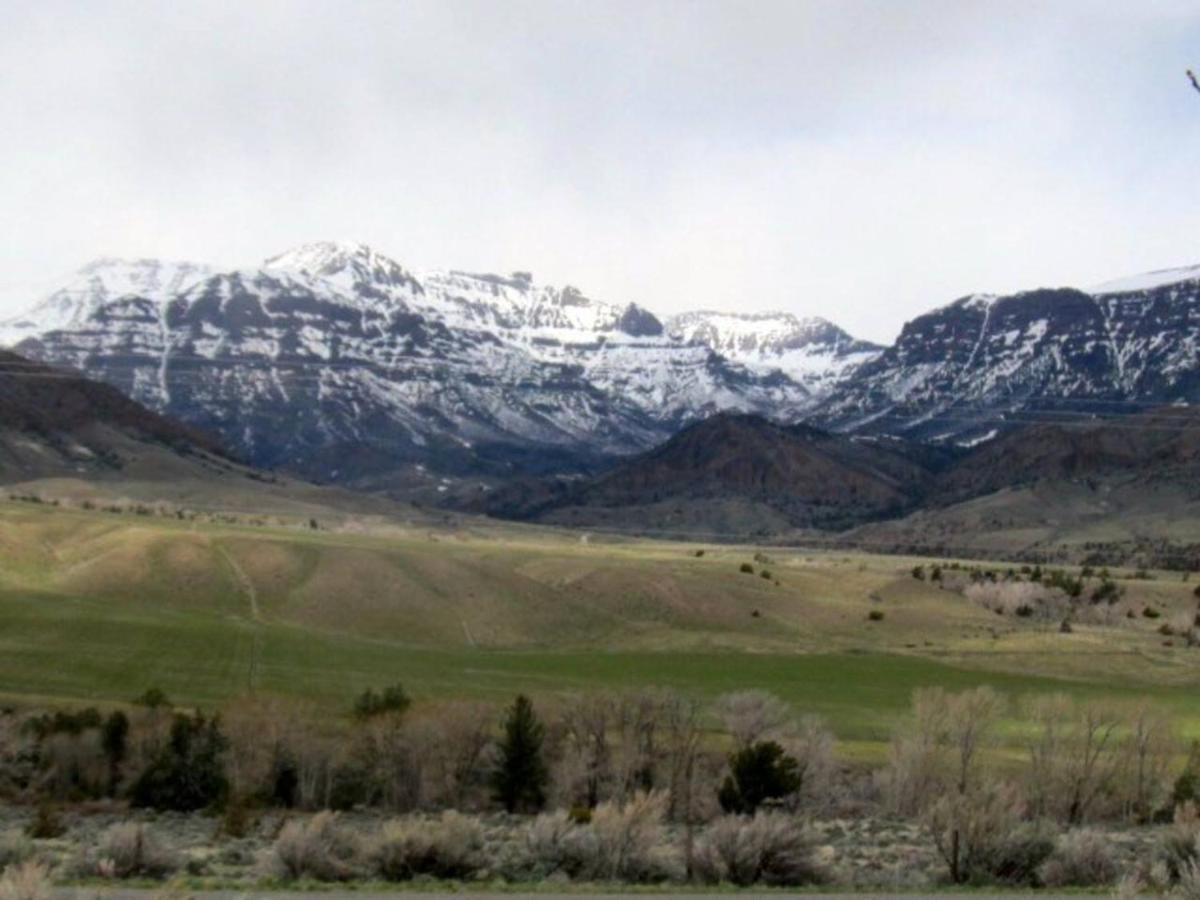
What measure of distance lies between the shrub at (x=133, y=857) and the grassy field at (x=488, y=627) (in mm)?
40574

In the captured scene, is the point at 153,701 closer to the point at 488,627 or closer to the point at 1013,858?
the point at 1013,858

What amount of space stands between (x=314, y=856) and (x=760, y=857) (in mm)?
8856

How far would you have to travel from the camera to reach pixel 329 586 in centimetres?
12444

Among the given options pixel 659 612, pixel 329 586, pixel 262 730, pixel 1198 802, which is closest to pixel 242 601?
pixel 329 586

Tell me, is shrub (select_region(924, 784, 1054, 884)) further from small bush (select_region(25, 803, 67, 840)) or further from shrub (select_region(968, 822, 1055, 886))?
small bush (select_region(25, 803, 67, 840))

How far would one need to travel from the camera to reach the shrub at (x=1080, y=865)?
3119 cm

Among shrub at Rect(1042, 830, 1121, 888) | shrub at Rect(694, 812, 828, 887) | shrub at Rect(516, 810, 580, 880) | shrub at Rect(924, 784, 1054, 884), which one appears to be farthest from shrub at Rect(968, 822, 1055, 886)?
shrub at Rect(516, 810, 580, 880)

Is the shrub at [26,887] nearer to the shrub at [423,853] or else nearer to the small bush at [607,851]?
the shrub at [423,853]

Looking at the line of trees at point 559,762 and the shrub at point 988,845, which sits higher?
the shrub at point 988,845

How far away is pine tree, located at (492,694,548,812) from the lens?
57.7 metres

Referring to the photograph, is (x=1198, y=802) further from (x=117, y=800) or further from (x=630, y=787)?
(x=117, y=800)

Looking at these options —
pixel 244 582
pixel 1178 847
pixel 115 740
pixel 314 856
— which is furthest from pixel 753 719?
pixel 244 582

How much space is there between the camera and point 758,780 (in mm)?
54812

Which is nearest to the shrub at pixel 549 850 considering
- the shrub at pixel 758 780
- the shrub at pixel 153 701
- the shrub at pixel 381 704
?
the shrub at pixel 758 780
